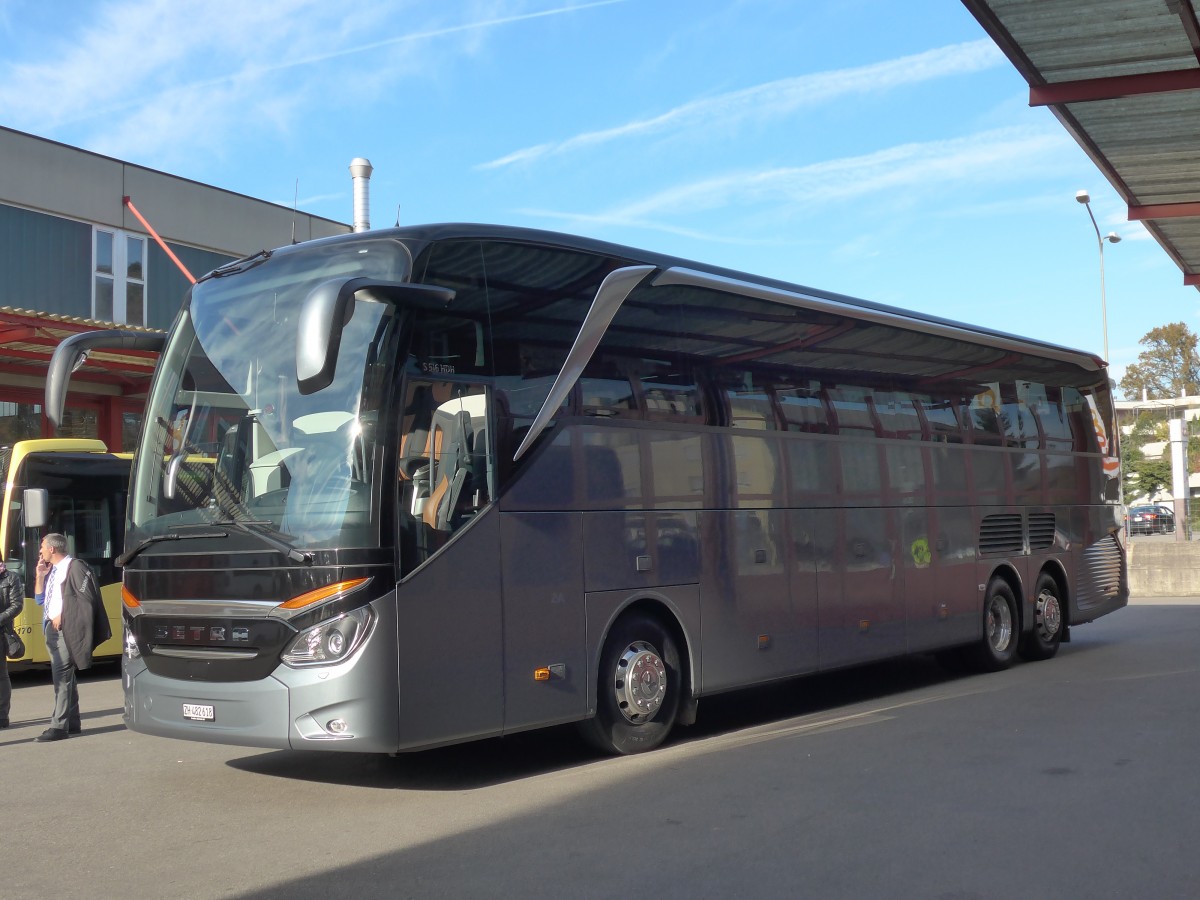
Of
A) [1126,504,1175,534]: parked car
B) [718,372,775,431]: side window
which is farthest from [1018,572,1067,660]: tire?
[1126,504,1175,534]: parked car

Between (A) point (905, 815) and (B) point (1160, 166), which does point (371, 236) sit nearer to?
(A) point (905, 815)

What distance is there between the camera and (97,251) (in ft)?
86.9

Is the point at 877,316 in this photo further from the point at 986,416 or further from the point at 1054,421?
the point at 1054,421

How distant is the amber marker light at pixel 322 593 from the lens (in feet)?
24.3

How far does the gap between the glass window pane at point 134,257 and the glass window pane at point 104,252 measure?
36 cm

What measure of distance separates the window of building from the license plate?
20.1 meters

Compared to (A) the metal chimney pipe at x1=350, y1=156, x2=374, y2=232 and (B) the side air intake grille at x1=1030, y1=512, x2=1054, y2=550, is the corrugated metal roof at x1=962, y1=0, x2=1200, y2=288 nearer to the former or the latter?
(B) the side air intake grille at x1=1030, y1=512, x2=1054, y2=550

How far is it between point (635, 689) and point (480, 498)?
6.66ft

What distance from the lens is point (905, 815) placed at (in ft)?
23.3

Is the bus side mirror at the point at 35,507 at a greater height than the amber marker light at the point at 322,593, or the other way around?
the bus side mirror at the point at 35,507

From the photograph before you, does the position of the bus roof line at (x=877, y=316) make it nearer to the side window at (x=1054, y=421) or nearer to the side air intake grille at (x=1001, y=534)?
the side window at (x=1054, y=421)

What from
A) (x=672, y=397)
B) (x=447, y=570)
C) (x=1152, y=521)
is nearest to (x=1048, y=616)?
(x=672, y=397)

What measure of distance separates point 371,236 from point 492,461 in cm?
162

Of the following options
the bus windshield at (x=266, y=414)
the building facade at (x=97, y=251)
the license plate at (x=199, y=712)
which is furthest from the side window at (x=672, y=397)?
the building facade at (x=97, y=251)
